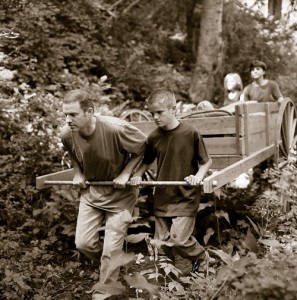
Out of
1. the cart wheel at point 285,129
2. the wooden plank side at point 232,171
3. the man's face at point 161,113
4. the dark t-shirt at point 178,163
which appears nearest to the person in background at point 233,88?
the cart wheel at point 285,129

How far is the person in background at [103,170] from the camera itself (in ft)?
14.8

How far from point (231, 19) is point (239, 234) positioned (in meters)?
7.85

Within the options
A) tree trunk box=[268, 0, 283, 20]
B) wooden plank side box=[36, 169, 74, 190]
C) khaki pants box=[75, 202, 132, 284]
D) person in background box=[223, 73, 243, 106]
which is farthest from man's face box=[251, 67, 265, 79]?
tree trunk box=[268, 0, 283, 20]

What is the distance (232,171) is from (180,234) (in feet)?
2.73

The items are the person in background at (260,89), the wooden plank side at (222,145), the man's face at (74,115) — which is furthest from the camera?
the person in background at (260,89)

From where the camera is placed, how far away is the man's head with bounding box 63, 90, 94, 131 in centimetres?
427

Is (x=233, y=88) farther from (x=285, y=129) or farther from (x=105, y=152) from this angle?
(x=105, y=152)

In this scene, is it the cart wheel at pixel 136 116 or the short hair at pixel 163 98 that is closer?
the short hair at pixel 163 98

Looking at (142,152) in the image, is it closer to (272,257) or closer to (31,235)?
(272,257)

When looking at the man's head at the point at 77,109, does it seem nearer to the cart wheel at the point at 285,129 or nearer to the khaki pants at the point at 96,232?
the khaki pants at the point at 96,232

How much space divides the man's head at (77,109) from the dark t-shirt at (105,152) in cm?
20

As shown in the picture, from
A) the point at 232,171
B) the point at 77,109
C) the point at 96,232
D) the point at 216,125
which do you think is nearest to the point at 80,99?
the point at 77,109

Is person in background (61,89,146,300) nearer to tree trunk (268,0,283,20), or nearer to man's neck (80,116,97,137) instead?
man's neck (80,116,97,137)

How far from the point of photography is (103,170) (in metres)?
4.61
